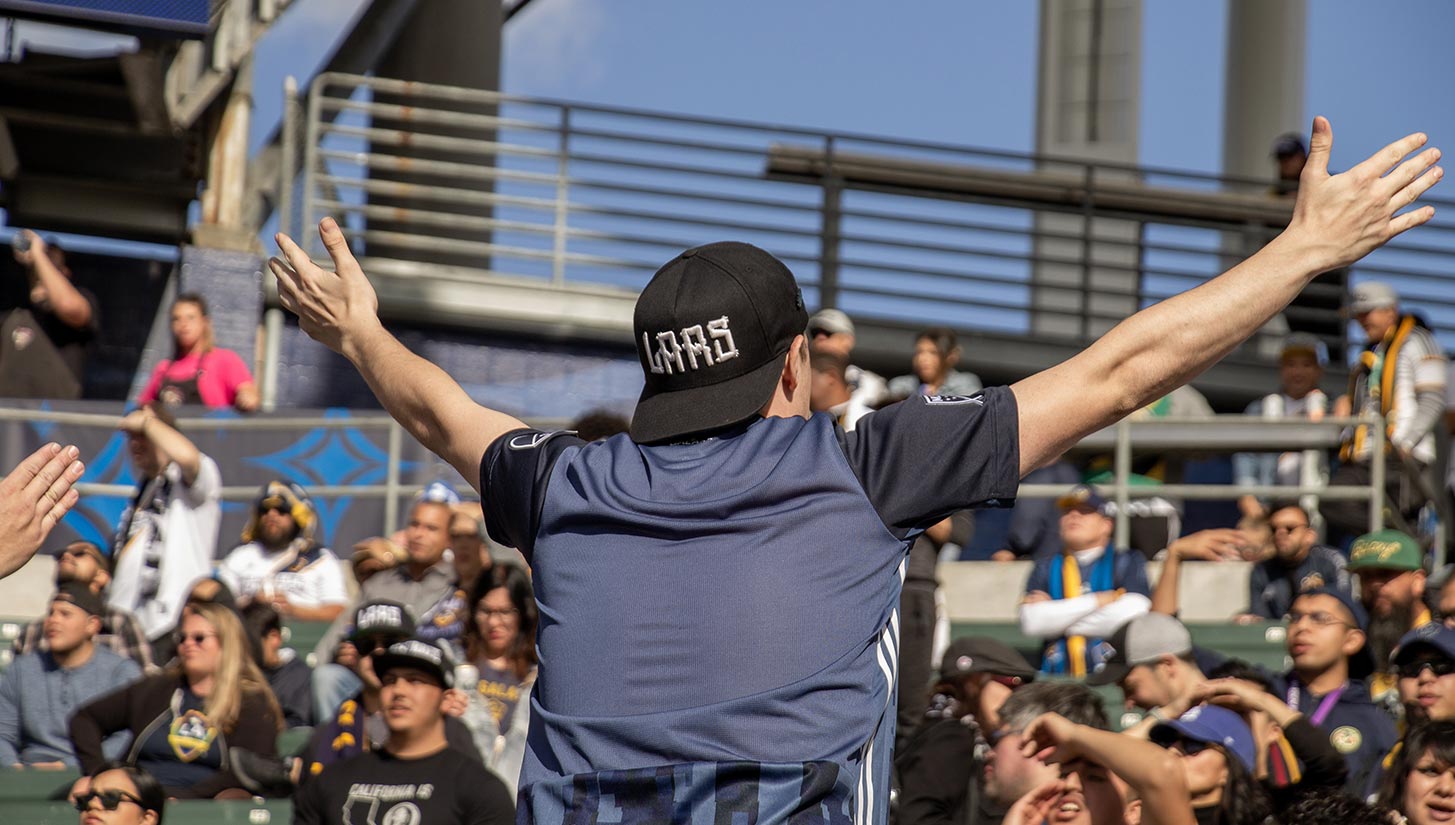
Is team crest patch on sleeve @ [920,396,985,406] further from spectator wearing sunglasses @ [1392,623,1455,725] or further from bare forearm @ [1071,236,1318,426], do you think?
spectator wearing sunglasses @ [1392,623,1455,725]

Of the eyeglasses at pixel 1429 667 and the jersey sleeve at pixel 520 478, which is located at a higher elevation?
the jersey sleeve at pixel 520 478

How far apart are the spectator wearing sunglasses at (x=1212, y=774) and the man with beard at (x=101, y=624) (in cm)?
461

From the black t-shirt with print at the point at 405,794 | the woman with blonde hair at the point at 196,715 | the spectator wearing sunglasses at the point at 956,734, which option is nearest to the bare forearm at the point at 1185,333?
the spectator wearing sunglasses at the point at 956,734

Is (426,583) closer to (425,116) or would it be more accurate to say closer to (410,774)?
(410,774)

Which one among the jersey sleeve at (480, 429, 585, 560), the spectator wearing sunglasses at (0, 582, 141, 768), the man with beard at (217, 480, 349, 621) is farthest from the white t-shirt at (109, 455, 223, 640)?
the jersey sleeve at (480, 429, 585, 560)

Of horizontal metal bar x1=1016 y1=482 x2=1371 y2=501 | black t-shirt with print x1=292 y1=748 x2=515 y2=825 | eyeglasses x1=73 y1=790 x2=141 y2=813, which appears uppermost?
horizontal metal bar x1=1016 y1=482 x2=1371 y2=501

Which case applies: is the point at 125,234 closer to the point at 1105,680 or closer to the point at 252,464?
the point at 252,464

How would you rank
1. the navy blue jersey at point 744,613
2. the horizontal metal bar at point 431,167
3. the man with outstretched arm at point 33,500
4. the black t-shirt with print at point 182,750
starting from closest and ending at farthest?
the navy blue jersey at point 744,613 → the man with outstretched arm at point 33,500 → the black t-shirt with print at point 182,750 → the horizontal metal bar at point 431,167

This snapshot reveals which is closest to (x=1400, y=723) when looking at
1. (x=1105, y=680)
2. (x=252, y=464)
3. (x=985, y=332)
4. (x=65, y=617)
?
(x=1105, y=680)

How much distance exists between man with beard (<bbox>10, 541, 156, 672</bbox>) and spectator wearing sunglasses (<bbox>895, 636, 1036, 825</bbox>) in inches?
137

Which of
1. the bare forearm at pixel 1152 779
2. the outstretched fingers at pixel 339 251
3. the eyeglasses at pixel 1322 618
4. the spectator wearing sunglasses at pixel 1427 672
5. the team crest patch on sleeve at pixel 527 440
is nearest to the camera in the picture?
the team crest patch on sleeve at pixel 527 440

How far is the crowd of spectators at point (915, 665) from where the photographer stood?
16.7 feet

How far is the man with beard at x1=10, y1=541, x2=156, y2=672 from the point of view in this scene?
8141 millimetres

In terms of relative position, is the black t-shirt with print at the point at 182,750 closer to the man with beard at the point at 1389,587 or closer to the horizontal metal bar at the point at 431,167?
the man with beard at the point at 1389,587
